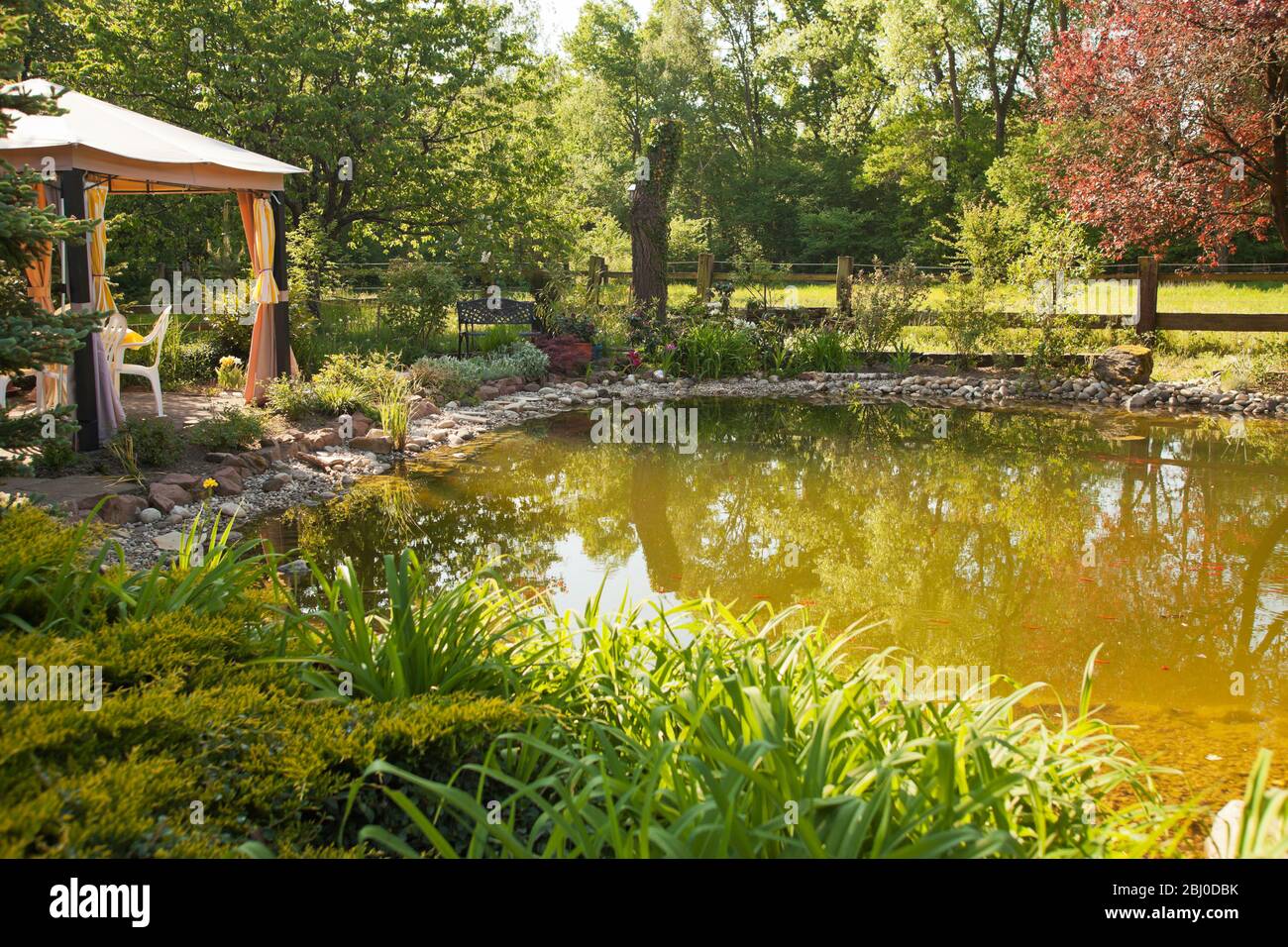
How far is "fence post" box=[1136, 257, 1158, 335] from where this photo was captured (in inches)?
550

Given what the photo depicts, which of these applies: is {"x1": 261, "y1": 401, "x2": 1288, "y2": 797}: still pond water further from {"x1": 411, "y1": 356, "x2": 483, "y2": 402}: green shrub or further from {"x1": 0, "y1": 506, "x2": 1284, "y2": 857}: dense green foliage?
{"x1": 411, "y1": 356, "x2": 483, "y2": 402}: green shrub

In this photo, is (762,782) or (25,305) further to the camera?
(25,305)

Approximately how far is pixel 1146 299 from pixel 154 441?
13182 mm

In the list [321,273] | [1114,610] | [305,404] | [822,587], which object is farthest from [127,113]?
[1114,610]

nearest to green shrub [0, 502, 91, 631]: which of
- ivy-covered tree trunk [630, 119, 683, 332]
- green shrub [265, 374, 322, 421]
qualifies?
green shrub [265, 374, 322, 421]

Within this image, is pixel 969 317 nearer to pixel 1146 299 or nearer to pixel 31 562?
pixel 1146 299

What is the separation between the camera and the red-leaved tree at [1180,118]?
452 inches

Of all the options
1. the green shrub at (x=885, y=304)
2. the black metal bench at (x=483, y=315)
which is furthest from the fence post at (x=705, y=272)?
the black metal bench at (x=483, y=315)

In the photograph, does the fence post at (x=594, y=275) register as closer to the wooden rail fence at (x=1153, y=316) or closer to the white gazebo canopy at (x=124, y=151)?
the wooden rail fence at (x=1153, y=316)

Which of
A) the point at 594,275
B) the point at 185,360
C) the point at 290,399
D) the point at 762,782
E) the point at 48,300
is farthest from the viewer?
the point at 594,275

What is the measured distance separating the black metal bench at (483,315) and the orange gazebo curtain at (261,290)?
3993 mm

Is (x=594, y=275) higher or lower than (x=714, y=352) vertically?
higher

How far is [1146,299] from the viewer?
14227 mm

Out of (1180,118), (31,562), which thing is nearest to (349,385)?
(31,562)
